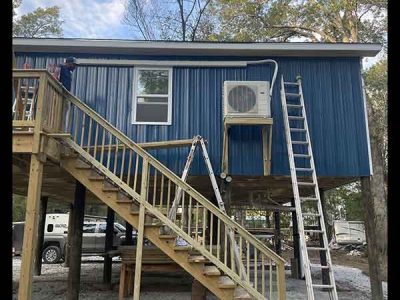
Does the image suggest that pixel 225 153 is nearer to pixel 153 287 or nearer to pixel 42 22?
pixel 153 287

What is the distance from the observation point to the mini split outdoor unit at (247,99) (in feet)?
28.7

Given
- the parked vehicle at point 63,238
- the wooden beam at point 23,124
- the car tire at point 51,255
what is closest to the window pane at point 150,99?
the wooden beam at point 23,124

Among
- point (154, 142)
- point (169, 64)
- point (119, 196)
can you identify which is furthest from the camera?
point (169, 64)

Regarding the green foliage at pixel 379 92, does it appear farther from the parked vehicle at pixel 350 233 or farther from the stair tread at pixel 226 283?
the stair tread at pixel 226 283

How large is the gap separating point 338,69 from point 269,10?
1403 centimetres

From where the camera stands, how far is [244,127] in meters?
9.42

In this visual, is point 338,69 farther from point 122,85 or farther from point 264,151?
point 122,85

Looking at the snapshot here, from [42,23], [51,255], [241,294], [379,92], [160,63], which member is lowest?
[51,255]

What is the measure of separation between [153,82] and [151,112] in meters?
0.79


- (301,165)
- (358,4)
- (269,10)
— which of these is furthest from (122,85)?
(358,4)

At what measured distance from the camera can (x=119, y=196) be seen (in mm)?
7512

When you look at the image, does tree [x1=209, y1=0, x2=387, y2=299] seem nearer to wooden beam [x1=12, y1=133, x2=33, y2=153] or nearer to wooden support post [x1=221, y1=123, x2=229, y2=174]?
wooden support post [x1=221, y1=123, x2=229, y2=174]

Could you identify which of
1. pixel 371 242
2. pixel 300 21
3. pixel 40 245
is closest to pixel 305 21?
pixel 300 21

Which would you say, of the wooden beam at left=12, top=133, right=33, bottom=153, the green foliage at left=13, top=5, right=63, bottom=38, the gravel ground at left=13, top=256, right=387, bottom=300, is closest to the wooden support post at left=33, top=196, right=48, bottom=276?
the gravel ground at left=13, top=256, right=387, bottom=300
